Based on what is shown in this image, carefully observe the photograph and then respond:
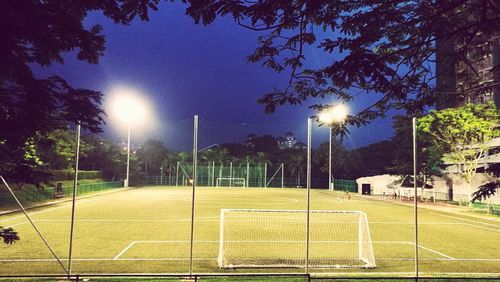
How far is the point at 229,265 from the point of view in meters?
11.2

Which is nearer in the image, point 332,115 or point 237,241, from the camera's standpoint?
point 332,115

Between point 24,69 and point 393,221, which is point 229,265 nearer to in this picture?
point 24,69

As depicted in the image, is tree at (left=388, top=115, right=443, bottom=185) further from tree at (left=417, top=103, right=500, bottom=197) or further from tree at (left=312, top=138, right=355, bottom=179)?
tree at (left=312, top=138, right=355, bottom=179)

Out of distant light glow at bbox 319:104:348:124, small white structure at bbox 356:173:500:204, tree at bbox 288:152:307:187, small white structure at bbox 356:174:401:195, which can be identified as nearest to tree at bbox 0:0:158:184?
distant light glow at bbox 319:104:348:124

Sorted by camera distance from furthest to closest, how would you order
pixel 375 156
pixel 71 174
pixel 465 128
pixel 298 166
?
pixel 375 156 → pixel 298 166 → pixel 71 174 → pixel 465 128

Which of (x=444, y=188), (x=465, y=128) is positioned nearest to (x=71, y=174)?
(x=465, y=128)

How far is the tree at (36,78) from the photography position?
178 inches

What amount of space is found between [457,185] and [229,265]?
37223 mm

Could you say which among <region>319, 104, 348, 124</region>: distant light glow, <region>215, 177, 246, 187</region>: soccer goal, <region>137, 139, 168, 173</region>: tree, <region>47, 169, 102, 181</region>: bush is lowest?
<region>215, 177, 246, 187</region>: soccer goal

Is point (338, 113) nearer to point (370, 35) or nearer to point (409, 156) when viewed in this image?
point (370, 35)

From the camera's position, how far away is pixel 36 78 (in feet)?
17.2

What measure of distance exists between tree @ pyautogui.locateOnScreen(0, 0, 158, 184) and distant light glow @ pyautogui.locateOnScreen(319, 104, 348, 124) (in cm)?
290

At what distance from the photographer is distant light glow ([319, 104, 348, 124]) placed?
19.5 feet

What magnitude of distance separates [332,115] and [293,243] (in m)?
10.3
